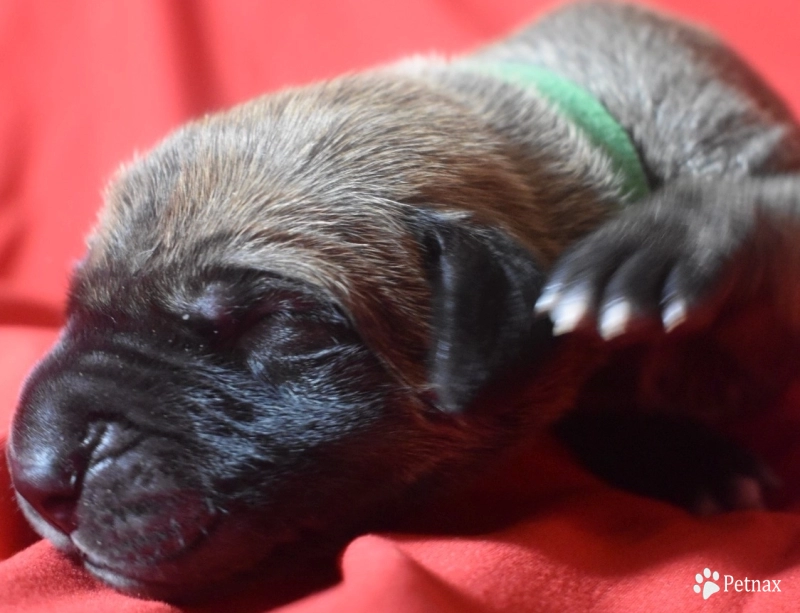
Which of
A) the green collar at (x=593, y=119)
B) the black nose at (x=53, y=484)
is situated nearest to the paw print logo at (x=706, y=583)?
the green collar at (x=593, y=119)

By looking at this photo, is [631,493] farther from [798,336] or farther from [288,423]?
[288,423]

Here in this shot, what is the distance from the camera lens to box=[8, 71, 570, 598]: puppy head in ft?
3.24

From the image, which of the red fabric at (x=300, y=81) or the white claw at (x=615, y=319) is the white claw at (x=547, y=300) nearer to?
the white claw at (x=615, y=319)

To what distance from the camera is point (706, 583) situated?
1.04m

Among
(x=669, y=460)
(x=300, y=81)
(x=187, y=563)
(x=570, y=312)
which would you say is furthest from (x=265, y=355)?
(x=300, y=81)

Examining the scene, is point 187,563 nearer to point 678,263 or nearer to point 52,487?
point 52,487

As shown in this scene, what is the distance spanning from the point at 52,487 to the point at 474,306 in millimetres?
550

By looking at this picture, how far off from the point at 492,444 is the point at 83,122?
1.67 meters

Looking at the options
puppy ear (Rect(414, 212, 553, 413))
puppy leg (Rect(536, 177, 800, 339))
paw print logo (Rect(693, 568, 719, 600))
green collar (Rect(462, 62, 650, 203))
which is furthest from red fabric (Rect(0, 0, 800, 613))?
green collar (Rect(462, 62, 650, 203))

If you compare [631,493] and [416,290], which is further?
[631,493]

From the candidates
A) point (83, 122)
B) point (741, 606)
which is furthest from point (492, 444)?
point (83, 122)

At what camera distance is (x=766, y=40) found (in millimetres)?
2568

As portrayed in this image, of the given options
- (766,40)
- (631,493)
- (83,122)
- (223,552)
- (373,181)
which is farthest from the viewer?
(766,40)

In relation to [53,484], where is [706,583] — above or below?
below
